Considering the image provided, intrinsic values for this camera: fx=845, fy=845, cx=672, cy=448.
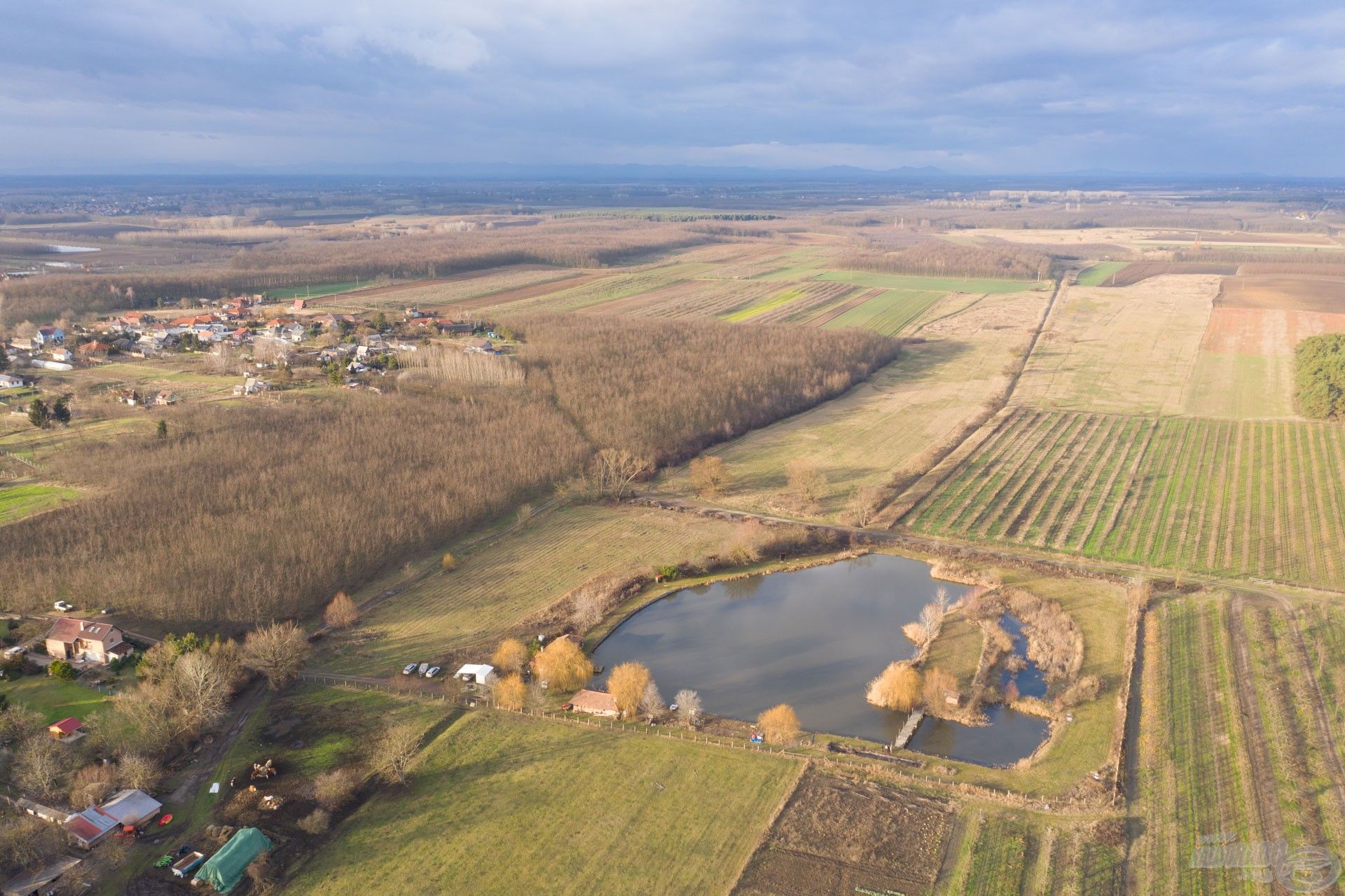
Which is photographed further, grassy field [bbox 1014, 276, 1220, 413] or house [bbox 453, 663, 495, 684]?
grassy field [bbox 1014, 276, 1220, 413]

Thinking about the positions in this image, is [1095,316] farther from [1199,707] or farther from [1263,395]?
[1199,707]

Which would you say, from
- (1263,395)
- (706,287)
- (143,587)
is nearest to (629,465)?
(143,587)

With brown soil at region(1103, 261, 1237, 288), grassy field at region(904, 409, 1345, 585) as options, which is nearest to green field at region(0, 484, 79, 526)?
grassy field at region(904, 409, 1345, 585)

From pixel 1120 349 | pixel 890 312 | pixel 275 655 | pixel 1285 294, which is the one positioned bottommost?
pixel 275 655

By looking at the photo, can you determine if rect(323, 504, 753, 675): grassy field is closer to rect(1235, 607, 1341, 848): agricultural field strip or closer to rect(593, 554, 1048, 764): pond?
rect(593, 554, 1048, 764): pond

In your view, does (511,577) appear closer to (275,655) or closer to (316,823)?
(275,655)

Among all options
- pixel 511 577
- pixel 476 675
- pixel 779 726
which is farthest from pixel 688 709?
pixel 511 577

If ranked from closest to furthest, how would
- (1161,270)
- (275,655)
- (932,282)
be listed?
(275,655), (932,282), (1161,270)
